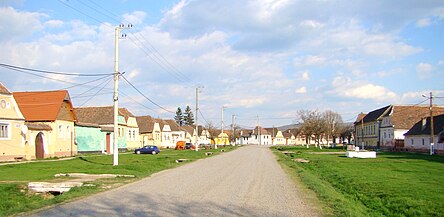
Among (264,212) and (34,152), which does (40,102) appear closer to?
(34,152)

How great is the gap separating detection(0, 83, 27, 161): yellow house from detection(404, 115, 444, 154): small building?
145 feet

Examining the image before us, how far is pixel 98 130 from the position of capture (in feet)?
179

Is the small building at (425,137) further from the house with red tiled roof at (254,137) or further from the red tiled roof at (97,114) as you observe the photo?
the house with red tiled roof at (254,137)

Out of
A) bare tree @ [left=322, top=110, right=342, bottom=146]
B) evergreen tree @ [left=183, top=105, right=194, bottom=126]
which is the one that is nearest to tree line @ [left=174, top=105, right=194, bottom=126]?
evergreen tree @ [left=183, top=105, right=194, bottom=126]

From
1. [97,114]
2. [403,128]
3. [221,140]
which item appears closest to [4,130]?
[97,114]

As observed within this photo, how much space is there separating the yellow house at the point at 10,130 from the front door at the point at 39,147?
3.04 meters

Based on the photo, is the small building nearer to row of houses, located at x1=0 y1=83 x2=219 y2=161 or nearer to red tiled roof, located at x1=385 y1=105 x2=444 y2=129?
red tiled roof, located at x1=385 y1=105 x2=444 y2=129

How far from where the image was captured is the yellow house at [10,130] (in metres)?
35.1

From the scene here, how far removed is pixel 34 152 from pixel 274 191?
97.8 feet

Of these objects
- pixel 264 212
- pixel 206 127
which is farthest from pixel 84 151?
pixel 206 127

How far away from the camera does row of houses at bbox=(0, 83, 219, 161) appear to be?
35.9 meters

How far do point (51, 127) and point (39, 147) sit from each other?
2.60 meters

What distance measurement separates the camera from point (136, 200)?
13.4m

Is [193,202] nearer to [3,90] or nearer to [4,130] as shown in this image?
[4,130]
